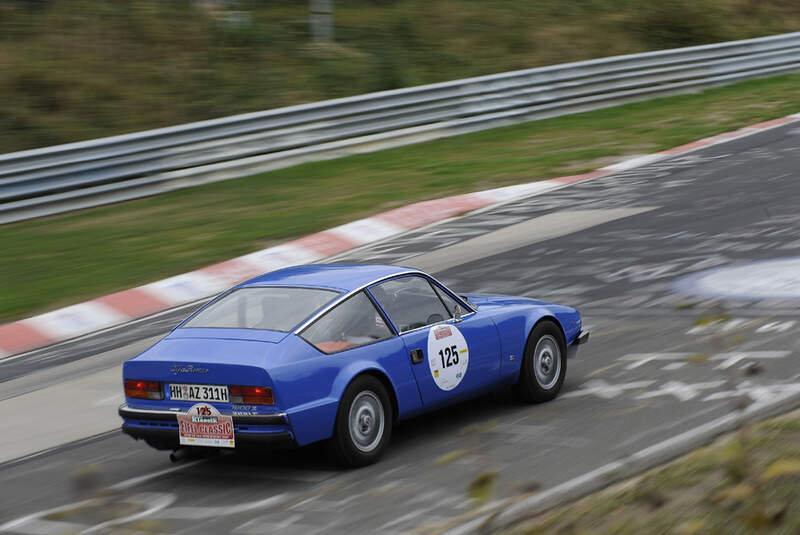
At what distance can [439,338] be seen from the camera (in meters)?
7.48

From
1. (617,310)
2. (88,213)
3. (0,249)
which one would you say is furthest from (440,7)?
(617,310)

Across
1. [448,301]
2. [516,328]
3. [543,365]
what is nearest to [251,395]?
[448,301]

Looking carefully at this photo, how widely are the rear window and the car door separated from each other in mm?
467

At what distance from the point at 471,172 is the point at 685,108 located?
708 cm

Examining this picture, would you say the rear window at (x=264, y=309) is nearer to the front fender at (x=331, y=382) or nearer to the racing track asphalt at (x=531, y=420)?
the front fender at (x=331, y=382)

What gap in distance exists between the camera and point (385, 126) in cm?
2078

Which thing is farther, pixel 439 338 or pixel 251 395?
pixel 439 338

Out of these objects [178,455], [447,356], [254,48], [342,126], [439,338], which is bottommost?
[178,455]

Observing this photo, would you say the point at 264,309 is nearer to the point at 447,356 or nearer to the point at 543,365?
the point at 447,356

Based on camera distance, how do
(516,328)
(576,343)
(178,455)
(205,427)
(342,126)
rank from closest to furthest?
(205,427), (178,455), (516,328), (576,343), (342,126)

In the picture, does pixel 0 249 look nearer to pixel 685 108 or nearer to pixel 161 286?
pixel 161 286

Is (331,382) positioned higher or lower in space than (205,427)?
higher

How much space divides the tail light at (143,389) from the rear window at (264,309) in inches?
21.9

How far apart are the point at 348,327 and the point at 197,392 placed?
104 cm
